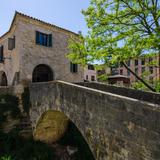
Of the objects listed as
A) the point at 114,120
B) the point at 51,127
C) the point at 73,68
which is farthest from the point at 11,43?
the point at 114,120

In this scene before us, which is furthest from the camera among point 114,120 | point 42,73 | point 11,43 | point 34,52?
point 42,73

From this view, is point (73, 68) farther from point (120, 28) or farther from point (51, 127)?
point (120, 28)

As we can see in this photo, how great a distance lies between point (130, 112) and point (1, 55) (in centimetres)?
1758

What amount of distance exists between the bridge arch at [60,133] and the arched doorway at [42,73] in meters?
5.49

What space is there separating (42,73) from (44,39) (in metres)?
2.89

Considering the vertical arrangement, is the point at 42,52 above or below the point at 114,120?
above

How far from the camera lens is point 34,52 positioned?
16.9 metres

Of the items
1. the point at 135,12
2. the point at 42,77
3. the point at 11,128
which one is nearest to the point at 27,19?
the point at 42,77

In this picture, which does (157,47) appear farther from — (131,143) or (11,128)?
(11,128)

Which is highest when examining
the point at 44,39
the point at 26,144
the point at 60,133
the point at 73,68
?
the point at 44,39

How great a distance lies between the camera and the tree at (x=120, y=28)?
9.30 meters

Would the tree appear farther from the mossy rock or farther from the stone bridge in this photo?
the mossy rock

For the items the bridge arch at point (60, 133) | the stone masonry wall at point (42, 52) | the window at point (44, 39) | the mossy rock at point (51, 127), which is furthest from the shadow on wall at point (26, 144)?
the window at point (44, 39)

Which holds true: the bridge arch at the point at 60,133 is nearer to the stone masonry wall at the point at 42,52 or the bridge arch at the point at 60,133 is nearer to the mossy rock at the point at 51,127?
the mossy rock at the point at 51,127
